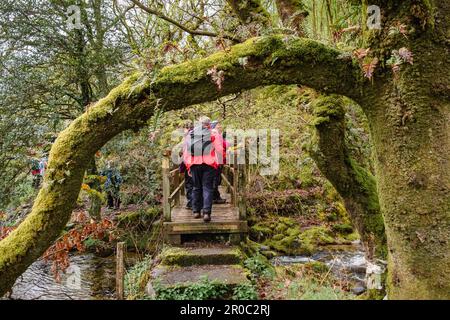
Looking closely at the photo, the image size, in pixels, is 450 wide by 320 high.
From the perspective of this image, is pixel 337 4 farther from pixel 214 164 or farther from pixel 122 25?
pixel 122 25

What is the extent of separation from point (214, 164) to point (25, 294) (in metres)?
4.48

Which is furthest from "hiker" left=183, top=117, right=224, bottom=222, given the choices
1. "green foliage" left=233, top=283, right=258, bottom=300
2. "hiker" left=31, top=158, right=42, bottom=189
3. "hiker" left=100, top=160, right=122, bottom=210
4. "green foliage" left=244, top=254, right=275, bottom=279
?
"hiker" left=31, top=158, right=42, bottom=189

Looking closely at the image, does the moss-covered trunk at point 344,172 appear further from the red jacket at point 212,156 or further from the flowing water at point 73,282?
the flowing water at point 73,282

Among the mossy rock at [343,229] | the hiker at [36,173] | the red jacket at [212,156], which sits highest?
the red jacket at [212,156]

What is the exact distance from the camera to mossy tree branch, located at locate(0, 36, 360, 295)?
135 inches

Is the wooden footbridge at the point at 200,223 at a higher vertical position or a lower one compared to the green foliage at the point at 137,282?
higher

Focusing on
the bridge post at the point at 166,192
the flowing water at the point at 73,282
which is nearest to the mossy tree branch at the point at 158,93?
the bridge post at the point at 166,192

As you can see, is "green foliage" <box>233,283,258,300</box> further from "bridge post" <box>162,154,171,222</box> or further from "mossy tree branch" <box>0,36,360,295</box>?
"mossy tree branch" <box>0,36,360,295</box>

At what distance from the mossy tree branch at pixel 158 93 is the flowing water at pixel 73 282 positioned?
14.0 feet

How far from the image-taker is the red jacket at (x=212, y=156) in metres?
7.22

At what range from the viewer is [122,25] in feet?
31.5

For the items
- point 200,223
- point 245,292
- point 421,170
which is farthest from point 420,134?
point 200,223

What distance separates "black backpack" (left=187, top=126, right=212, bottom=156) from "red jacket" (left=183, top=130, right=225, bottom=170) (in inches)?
2.7

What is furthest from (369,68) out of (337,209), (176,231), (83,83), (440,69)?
(337,209)
